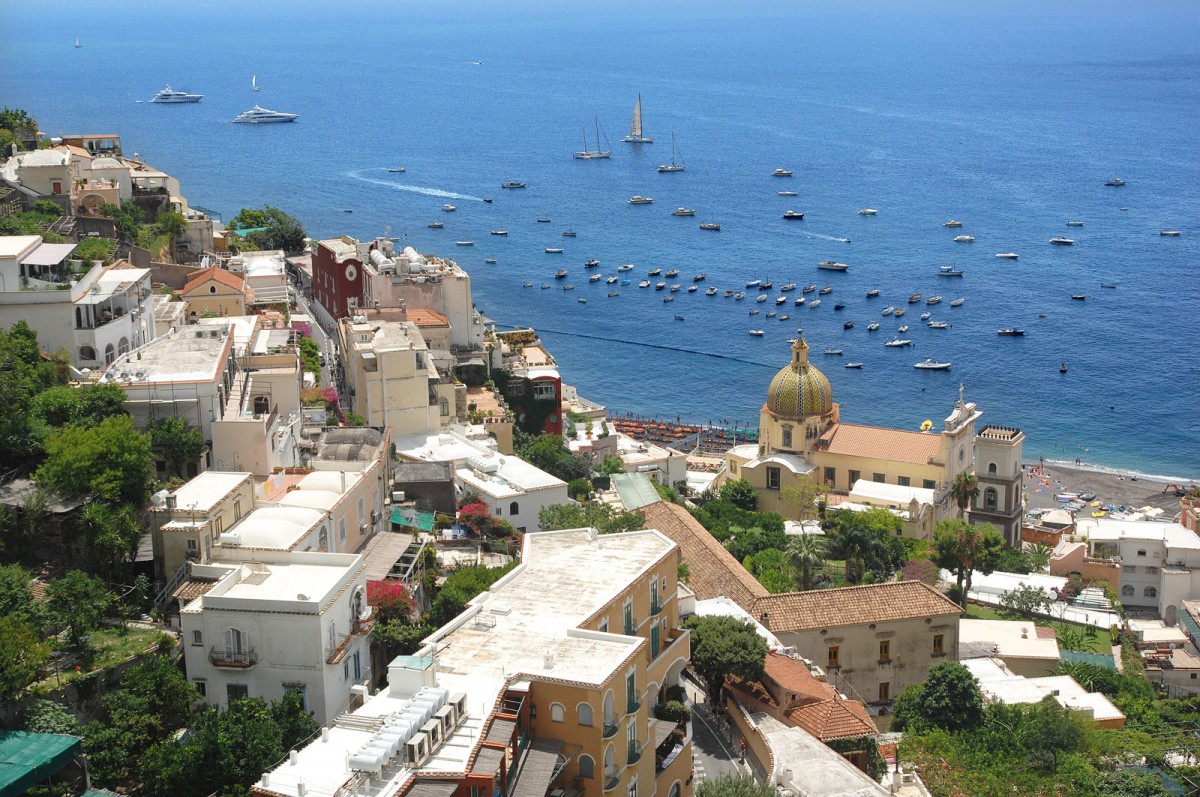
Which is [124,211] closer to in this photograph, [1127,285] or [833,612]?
[833,612]

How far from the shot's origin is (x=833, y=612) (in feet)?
154

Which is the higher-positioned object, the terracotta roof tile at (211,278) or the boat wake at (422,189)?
the terracotta roof tile at (211,278)

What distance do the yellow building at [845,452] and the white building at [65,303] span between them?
3445 centimetres

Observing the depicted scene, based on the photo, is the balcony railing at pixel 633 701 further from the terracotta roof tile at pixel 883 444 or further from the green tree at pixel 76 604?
the terracotta roof tile at pixel 883 444

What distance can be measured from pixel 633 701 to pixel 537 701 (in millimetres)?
2506

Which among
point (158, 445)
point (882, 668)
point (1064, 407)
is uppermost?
point (158, 445)

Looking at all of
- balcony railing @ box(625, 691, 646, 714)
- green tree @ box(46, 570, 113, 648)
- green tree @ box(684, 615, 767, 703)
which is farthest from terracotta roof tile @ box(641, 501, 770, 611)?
green tree @ box(46, 570, 113, 648)

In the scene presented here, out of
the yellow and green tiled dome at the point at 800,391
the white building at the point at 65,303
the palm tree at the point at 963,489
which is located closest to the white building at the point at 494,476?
the white building at the point at 65,303

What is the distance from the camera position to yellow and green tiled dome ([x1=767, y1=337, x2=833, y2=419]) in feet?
240

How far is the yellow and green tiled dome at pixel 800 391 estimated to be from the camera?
73.2m

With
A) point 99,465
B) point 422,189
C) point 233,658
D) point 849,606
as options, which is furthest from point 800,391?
point 422,189

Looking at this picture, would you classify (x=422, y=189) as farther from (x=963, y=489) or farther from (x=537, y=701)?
(x=537, y=701)

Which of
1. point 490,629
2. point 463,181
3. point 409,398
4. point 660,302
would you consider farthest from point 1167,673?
point 463,181

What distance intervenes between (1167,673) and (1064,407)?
47.7 metres
